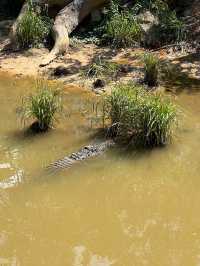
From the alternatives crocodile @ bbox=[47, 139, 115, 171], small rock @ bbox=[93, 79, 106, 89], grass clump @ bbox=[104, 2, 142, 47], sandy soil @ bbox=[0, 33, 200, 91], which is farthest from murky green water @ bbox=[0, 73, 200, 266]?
grass clump @ bbox=[104, 2, 142, 47]

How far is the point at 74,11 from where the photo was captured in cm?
1171

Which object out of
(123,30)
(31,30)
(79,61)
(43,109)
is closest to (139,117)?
(43,109)

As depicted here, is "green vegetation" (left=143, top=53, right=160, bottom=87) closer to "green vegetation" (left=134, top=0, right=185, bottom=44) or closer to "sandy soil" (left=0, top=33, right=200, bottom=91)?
"sandy soil" (left=0, top=33, right=200, bottom=91)

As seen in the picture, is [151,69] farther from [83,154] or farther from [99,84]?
[83,154]

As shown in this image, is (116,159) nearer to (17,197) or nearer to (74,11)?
(17,197)

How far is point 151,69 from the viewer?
9297 millimetres

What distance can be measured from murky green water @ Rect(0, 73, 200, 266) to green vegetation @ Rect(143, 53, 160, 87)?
4.19 ft

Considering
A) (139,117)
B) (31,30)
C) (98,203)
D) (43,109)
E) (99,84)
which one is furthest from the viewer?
(31,30)

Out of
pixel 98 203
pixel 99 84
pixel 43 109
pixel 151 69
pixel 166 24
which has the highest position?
pixel 166 24

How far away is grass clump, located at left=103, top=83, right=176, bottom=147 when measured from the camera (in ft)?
24.0

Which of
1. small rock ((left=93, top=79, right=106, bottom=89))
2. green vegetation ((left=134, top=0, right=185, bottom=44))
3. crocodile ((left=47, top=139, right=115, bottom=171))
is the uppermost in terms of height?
green vegetation ((left=134, top=0, right=185, bottom=44))

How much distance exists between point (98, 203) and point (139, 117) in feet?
4.97

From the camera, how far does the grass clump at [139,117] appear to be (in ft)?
24.0

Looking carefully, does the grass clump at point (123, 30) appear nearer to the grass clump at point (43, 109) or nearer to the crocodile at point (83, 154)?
the grass clump at point (43, 109)
